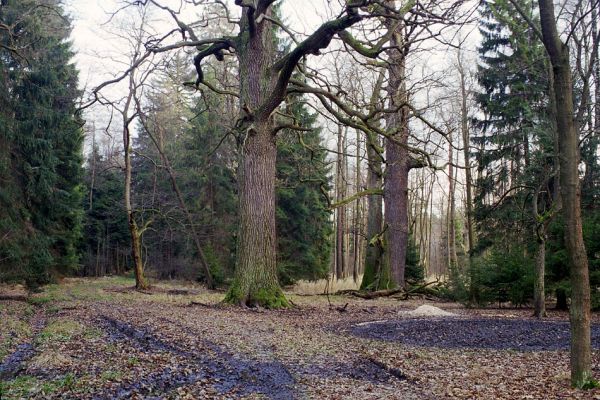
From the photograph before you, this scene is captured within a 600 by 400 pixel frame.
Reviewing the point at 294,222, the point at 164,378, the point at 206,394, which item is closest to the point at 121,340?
the point at 164,378

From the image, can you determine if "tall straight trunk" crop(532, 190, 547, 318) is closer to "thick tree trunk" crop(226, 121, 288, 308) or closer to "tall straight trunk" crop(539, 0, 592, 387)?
"thick tree trunk" crop(226, 121, 288, 308)

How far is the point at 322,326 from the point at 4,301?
9.49m

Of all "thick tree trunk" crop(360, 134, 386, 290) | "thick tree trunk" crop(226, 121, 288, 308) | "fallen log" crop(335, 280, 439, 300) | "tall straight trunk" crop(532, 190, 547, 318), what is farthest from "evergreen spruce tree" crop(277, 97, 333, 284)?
"tall straight trunk" crop(532, 190, 547, 318)

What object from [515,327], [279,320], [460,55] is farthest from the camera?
[460,55]

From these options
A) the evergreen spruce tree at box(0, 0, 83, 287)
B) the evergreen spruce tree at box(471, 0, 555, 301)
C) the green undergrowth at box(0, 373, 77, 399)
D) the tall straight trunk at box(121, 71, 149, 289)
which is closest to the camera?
the green undergrowth at box(0, 373, 77, 399)

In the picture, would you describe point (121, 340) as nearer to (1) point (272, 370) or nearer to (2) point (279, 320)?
(1) point (272, 370)

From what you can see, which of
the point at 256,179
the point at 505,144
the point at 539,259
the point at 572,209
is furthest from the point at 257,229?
the point at 505,144

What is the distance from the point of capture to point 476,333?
894cm

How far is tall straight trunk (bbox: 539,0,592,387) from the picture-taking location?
5.14 metres

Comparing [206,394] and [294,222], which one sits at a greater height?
[294,222]

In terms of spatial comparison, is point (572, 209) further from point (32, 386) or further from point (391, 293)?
point (391, 293)

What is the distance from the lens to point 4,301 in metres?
14.2

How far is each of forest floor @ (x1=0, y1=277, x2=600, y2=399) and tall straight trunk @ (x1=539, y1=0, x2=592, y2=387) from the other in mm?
403

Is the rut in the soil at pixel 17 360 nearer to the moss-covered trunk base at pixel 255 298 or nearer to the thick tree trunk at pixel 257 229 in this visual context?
the moss-covered trunk base at pixel 255 298
